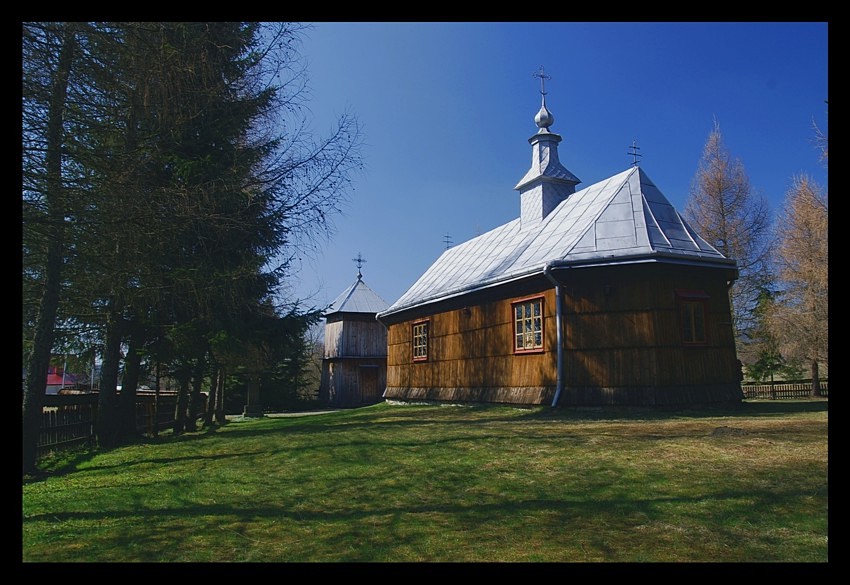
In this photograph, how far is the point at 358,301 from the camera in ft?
114

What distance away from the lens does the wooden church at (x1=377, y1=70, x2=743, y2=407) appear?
13688 mm

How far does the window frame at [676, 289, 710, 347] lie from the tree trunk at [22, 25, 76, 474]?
11.9 m

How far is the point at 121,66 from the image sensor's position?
23.9 ft

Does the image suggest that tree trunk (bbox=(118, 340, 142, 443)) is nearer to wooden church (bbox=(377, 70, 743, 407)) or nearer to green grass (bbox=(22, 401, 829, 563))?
green grass (bbox=(22, 401, 829, 563))

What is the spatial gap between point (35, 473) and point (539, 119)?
18.5 m

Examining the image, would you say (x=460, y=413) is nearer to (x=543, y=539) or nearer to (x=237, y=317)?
(x=237, y=317)

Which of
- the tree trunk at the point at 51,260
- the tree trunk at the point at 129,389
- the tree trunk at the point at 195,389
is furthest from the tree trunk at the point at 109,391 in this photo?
the tree trunk at the point at 51,260

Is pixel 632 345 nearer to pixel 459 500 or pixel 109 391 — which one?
pixel 459 500

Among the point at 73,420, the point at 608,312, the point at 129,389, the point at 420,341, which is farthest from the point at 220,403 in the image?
the point at 608,312

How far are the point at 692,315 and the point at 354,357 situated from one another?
70.3 ft

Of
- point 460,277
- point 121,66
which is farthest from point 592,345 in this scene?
point 121,66

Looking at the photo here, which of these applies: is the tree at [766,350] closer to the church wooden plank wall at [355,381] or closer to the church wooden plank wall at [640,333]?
the church wooden plank wall at [640,333]

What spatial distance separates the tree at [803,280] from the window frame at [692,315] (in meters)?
13.2

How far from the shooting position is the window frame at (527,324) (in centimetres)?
1505
